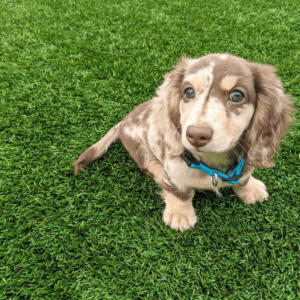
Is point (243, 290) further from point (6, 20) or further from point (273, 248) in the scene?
point (6, 20)

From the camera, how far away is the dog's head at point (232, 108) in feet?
4.32

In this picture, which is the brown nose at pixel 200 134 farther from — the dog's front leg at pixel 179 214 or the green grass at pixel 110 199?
the green grass at pixel 110 199

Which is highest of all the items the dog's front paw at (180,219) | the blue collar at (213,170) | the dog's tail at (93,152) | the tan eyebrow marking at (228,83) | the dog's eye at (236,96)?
the tan eyebrow marking at (228,83)

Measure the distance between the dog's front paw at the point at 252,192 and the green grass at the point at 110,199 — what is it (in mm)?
78

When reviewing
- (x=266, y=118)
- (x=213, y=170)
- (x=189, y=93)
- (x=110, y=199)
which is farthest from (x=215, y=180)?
(x=110, y=199)

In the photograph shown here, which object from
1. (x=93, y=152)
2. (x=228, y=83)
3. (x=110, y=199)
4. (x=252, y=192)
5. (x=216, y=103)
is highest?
(x=228, y=83)

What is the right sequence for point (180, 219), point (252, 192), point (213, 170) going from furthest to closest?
1. point (252, 192)
2. point (180, 219)
3. point (213, 170)

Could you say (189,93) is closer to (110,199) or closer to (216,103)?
(216,103)

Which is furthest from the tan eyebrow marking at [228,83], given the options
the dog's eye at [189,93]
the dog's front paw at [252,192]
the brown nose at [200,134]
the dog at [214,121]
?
the dog's front paw at [252,192]

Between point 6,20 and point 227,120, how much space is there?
16.6 ft

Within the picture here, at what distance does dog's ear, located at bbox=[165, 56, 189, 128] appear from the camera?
5.64ft

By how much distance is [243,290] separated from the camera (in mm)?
1784

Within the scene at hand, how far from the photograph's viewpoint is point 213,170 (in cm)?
167

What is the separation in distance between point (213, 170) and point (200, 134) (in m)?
0.51
